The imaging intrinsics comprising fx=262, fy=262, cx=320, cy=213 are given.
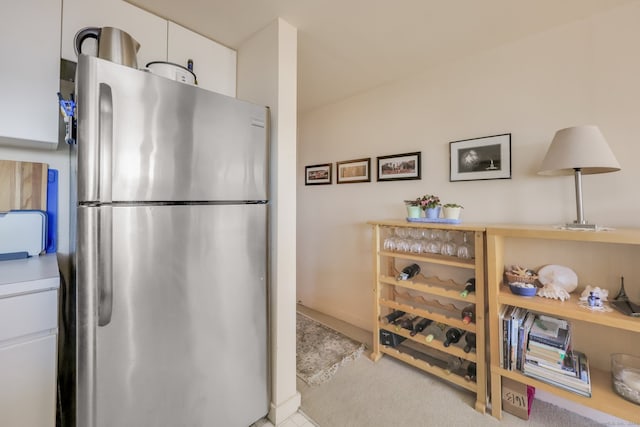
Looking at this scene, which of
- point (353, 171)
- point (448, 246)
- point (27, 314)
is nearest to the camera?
point (27, 314)

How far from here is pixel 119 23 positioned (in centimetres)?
139

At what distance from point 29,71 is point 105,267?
957mm

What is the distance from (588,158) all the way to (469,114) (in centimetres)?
84

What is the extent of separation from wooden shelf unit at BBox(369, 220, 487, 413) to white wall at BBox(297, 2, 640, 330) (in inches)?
14.4

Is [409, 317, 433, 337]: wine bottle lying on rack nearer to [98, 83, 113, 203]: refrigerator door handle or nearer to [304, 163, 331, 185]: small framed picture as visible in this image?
[304, 163, 331, 185]: small framed picture

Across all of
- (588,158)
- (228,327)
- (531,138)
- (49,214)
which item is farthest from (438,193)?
(49,214)

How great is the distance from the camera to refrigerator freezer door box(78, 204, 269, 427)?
0.96m

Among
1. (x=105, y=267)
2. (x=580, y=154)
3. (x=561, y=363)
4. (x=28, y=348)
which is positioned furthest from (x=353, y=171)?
(x=28, y=348)

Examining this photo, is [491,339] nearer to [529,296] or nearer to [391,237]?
[529,296]

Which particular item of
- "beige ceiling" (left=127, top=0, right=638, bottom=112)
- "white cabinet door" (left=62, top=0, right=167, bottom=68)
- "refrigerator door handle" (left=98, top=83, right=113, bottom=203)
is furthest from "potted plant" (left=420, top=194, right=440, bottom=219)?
"white cabinet door" (left=62, top=0, right=167, bottom=68)

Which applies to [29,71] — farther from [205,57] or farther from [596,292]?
[596,292]

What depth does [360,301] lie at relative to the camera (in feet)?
8.55

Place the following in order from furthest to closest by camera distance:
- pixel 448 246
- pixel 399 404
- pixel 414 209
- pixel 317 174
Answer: pixel 317 174
pixel 414 209
pixel 448 246
pixel 399 404

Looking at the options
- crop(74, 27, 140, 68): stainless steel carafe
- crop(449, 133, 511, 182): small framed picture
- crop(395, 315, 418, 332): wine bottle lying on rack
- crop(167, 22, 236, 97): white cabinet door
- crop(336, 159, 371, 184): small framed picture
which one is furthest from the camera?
crop(336, 159, 371, 184): small framed picture
